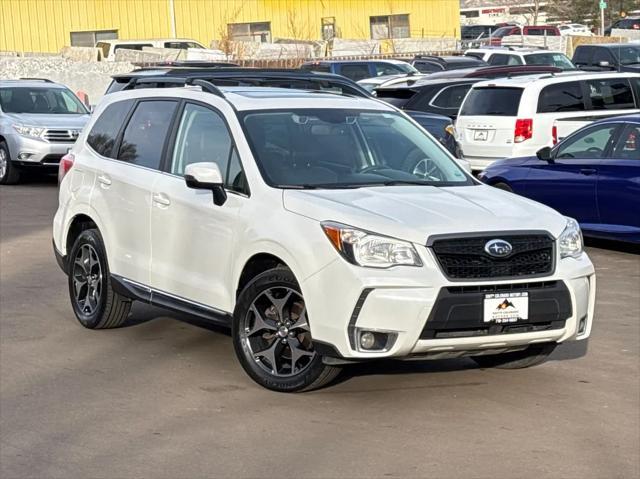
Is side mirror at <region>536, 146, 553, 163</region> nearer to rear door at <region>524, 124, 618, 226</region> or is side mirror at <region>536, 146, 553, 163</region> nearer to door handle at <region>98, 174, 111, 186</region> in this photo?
rear door at <region>524, 124, 618, 226</region>

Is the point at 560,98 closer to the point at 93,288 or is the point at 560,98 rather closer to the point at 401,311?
the point at 93,288

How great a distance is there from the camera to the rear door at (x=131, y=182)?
908cm

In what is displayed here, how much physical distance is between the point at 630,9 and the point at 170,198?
77.7 meters

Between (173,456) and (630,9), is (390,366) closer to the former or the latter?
(173,456)

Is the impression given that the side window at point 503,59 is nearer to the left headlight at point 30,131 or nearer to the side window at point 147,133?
the left headlight at point 30,131

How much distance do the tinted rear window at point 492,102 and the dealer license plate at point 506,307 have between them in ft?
37.1

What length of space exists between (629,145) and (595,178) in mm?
480

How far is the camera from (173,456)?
6703 mm

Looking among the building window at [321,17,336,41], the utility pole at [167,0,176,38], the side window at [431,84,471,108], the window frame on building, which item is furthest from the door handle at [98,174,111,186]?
the building window at [321,17,336,41]

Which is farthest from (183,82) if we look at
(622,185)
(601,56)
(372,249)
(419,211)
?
(601,56)

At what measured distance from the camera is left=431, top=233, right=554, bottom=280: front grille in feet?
24.0

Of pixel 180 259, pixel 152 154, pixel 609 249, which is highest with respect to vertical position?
pixel 152 154

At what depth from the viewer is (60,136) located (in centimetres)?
2128

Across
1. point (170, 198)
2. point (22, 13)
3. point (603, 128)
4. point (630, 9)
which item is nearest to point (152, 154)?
point (170, 198)
